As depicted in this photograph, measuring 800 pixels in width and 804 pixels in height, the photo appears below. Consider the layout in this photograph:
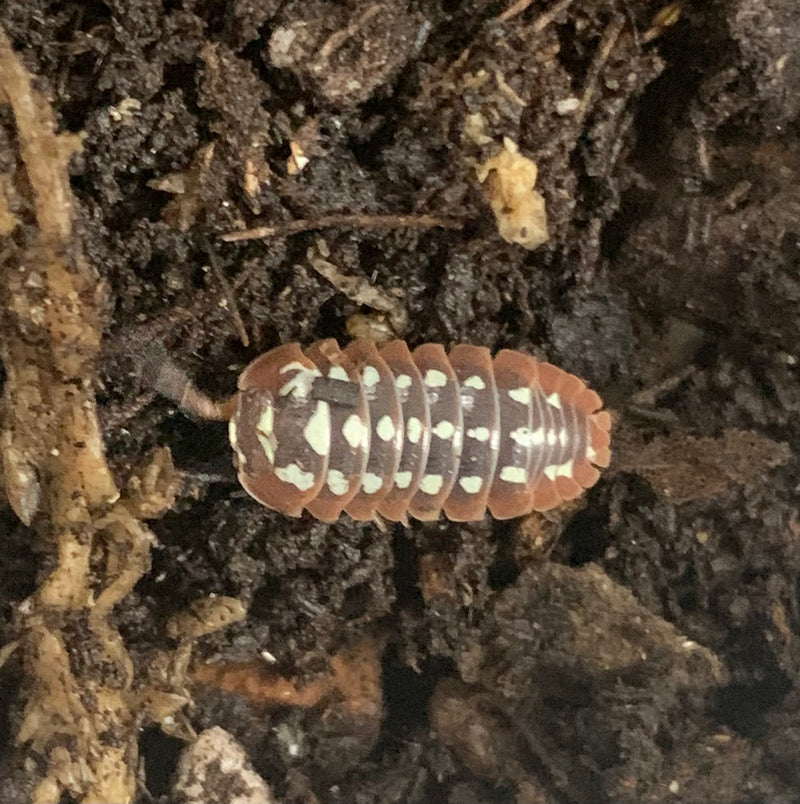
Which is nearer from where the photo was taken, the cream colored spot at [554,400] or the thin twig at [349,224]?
the thin twig at [349,224]

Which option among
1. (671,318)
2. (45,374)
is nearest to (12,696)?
(45,374)

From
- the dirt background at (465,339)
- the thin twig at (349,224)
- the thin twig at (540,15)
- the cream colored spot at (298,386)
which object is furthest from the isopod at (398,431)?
the thin twig at (540,15)

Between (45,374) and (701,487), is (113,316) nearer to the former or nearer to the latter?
(45,374)

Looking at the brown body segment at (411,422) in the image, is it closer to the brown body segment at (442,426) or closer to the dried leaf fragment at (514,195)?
the brown body segment at (442,426)

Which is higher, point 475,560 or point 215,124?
point 215,124

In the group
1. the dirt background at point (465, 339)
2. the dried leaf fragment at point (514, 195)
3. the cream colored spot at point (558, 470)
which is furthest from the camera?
the cream colored spot at point (558, 470)

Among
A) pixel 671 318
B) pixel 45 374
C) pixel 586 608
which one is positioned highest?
pixel 671 318

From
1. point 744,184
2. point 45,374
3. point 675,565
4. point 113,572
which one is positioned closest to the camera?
point 45,374

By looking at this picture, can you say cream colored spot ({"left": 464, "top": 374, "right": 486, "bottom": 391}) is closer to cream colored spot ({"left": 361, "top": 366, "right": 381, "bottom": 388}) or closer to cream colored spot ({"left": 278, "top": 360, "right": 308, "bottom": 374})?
cream colored spot ({"left": 361, "top": 366, "right": 381, "bottom": 388})
